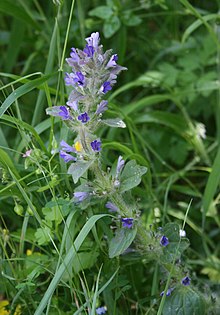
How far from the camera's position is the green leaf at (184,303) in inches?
65.7

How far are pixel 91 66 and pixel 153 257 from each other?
0.49 meters

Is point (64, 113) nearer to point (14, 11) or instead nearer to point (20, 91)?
point (20, 91)

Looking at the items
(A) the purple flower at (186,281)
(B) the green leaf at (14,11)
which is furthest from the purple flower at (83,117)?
(B) the green leaf at (14,11)

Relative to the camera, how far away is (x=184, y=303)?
66.2 inches

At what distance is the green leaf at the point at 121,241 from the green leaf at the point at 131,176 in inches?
3.9

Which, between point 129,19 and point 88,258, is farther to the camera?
point 129,19

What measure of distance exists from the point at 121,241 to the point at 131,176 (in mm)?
151

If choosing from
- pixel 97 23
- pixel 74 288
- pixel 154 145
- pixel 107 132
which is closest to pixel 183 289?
pixel 74 288

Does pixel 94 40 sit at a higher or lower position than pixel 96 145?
higher

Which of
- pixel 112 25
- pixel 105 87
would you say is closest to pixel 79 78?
→ pixel 105 87

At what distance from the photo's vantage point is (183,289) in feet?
5.60

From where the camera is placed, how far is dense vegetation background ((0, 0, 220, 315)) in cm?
175

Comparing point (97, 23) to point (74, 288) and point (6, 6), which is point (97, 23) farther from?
point (74, 288)

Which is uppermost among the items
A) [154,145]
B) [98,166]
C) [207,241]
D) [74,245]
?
[98,166]
